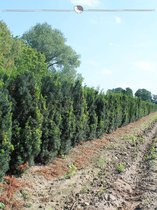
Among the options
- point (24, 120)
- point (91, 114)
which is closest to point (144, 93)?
point (91, 114)

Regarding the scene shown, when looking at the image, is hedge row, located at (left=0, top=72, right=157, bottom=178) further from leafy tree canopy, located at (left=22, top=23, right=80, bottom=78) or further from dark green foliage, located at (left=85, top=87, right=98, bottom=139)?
leafy tree canopy, located at (left=22, top=23, right=80, bottom=78)

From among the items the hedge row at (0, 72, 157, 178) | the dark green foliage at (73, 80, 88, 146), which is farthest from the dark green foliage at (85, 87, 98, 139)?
the dark green foliage at (73, 80, 88, 146)

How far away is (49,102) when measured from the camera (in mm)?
11250

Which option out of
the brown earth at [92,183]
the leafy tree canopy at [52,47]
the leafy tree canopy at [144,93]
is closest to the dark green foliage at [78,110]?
the brown earth at [92,183]

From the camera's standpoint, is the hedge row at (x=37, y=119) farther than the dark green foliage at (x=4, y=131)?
Yes

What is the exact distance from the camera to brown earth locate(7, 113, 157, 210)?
733cm

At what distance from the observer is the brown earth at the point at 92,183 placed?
7.33 metres

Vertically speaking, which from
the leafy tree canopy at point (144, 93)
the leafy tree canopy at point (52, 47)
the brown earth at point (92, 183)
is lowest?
the brown earth at point (92, 183)

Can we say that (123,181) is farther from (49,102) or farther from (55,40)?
(55,40)

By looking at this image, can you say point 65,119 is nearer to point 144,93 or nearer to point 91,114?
point 91,114

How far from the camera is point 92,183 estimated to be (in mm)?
9023

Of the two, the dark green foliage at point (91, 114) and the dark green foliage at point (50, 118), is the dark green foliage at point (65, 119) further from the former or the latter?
the dark green foliage at point (91, 114)

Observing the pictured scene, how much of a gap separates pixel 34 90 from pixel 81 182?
114 inches

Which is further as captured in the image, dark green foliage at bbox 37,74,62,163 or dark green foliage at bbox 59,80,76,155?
dark green foliage at bbox 59,80,76,155
